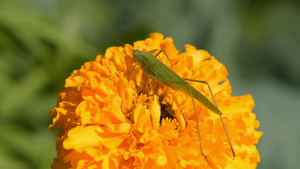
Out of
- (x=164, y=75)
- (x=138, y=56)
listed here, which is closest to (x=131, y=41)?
(x=138, y=56)

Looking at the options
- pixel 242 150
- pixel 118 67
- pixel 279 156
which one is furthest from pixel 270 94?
pixel 118 67

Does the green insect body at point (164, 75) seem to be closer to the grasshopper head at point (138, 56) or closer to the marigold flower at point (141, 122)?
the grasshopper head at point (138, 56)

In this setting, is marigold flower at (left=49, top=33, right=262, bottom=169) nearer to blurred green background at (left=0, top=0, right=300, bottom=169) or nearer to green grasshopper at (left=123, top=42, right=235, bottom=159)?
green grasshopper at (left=123, top=42, right=235, bottom=159)

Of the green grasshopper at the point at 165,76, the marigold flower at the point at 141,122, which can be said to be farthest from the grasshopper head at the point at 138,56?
the marigold flower at the point at 141,122

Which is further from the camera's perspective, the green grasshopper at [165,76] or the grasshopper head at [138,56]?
the grasshopper head at [138,56]

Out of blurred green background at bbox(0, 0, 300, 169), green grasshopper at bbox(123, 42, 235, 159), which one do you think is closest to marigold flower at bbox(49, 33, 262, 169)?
green grasshopper at bbox(123, 42, 235, 159)

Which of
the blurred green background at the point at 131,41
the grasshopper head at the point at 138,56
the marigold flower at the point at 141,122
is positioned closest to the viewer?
the marigold flower at the point at 141,122

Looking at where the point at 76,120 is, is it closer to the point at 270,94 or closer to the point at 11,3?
the point at 11,3
